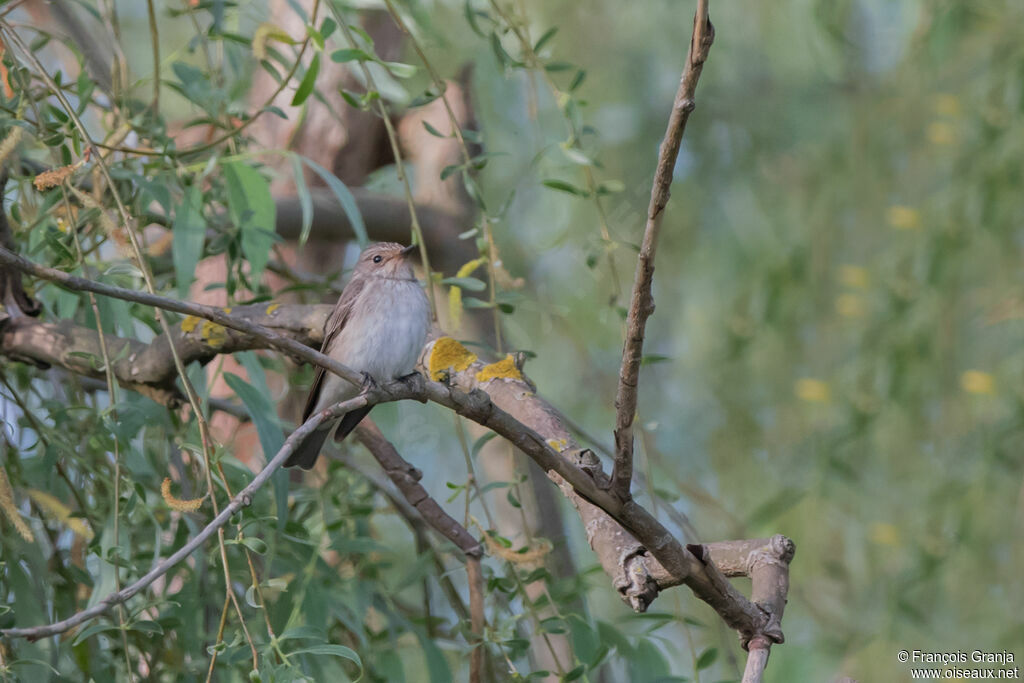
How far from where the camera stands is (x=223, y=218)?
284 centimetres

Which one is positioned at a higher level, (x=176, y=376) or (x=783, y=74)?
(x=783, y=74)

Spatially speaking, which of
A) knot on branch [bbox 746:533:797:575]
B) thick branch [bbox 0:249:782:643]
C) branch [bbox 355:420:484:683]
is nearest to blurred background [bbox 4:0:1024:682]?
branch [bbox 355:420:484:683]

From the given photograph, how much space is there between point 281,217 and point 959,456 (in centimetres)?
241

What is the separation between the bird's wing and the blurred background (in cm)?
20

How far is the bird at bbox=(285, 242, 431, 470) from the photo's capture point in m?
2.64

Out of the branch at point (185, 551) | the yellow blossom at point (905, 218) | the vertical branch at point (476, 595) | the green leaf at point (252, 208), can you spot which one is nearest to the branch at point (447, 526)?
the vertical branch at point (476, 595)

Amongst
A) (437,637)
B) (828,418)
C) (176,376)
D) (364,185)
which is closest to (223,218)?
(176,376)

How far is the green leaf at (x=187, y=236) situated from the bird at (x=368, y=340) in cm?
40

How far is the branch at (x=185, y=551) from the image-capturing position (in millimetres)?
1245

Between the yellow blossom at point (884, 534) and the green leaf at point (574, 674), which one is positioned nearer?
the green leaf at point (574, 674)

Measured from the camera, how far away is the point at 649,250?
136cm

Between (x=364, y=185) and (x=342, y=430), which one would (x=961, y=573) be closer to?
(x=342, y=430)

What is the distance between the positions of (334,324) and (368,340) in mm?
92

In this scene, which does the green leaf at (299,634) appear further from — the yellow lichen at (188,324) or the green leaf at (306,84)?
the green leaf at (306,84)
